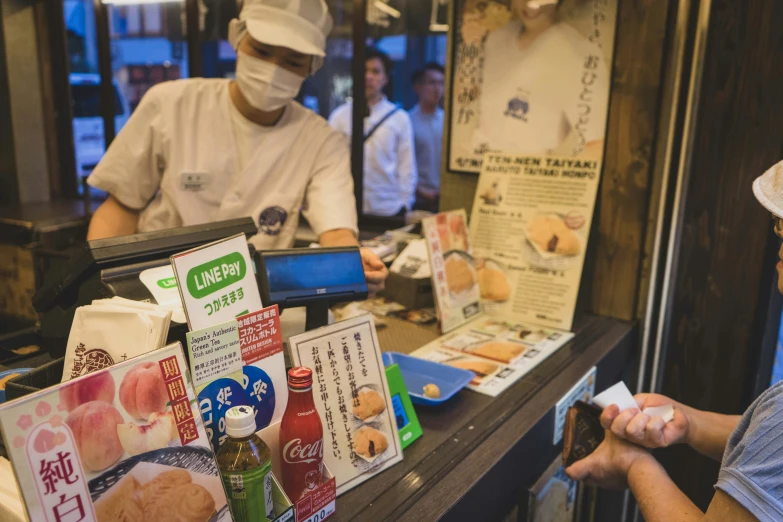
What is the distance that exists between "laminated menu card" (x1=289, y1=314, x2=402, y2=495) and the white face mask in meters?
0.92

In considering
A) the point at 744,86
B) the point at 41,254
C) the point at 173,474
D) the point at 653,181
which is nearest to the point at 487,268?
the point at 653,181

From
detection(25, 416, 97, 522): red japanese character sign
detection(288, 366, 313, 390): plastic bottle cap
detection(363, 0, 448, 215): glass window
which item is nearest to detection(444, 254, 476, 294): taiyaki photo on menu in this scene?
detection(288, 366, 313, 390): plastic bottle cap

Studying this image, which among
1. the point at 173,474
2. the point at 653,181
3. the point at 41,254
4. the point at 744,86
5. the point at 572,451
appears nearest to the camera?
the point at 173,474

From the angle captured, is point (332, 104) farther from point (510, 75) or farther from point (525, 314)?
point (525, 314)

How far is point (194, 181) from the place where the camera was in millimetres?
1865

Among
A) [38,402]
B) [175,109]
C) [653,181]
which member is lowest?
[38,402]

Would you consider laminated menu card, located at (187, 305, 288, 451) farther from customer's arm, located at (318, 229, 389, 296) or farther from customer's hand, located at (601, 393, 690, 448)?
customer's hand, located at (601, 393, 690, 448)

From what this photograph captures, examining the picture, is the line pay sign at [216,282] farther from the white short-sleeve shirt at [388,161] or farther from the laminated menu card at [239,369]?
the white short-sleeve shirt at [388,161]

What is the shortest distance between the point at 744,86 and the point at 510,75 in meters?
0.71

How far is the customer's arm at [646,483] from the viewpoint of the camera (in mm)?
911

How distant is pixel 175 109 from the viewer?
1.83 m

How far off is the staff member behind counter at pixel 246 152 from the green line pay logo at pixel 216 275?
93cm

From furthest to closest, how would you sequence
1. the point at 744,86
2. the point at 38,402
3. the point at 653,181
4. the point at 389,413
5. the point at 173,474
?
1. the point at 653,181
2. the point at 744,86
3. the point at 389,413
4. the point at 173,474
5. the point at 38,402

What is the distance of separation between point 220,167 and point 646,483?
143 cm
